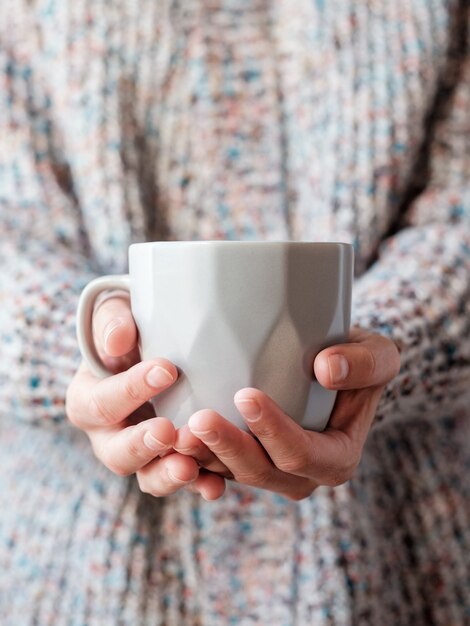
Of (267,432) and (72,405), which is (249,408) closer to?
(267,432)

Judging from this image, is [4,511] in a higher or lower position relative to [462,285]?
lower

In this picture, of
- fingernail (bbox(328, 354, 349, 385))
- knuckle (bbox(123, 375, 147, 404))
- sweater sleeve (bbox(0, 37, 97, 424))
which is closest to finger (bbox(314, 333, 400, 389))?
fingernail (bbox(328, 354, 349, 385))

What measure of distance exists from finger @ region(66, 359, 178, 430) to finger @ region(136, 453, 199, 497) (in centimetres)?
4

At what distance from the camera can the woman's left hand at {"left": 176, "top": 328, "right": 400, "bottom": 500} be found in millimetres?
433

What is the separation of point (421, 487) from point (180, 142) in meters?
0.39

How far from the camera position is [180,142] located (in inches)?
28.8

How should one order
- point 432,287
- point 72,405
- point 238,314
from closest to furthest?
point 238,314, point 72,405, point 432,287

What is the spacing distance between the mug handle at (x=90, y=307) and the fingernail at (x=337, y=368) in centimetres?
14

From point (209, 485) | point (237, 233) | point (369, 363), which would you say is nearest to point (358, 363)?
point (369, 363)

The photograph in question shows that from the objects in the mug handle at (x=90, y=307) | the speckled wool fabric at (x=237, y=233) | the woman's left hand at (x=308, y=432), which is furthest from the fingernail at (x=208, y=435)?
the speckled wool fabric at (x=237, y=233)

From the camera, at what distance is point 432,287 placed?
0.65m

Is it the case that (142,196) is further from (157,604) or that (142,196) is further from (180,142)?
(157,604)

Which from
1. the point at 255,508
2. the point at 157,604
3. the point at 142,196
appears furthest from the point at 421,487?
the point at 142,196

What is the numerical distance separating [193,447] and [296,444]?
61 millimetres
